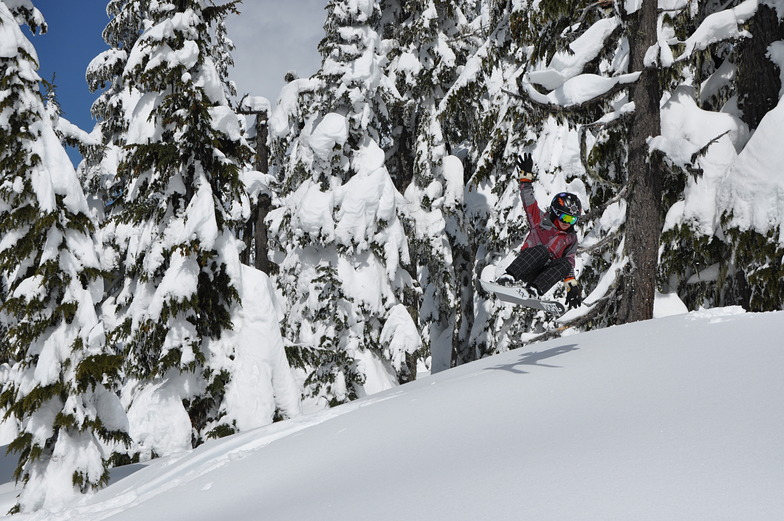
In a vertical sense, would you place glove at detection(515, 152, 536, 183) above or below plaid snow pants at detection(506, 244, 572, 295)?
above

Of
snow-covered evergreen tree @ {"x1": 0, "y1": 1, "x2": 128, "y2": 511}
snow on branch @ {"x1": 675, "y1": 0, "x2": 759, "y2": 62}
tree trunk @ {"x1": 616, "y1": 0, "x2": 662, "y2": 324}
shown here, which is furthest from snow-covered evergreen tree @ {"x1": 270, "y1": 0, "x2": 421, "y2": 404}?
snow on branch @ {"x1": 675, "y1": 0, "x2": 759, "y2": 62}

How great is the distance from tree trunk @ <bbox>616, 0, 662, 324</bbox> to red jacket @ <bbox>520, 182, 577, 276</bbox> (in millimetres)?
1036

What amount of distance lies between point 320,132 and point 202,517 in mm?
14230

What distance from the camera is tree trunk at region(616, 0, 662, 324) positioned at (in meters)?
8.12

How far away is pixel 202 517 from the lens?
438 centimetres

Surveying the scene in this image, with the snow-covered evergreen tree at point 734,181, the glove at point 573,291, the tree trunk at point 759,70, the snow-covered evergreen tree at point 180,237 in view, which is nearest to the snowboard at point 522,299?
the glove at point 573,291

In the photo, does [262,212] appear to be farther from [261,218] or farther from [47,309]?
[47,309]

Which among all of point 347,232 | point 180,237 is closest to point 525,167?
point 180,237

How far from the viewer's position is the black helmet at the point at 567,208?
742 centimetres

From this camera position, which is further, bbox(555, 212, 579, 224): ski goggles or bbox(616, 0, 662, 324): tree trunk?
bbox(616, 0, 662, 324): tree trunk

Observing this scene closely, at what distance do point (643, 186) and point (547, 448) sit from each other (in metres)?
5.49

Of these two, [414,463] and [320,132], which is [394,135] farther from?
[414,463]

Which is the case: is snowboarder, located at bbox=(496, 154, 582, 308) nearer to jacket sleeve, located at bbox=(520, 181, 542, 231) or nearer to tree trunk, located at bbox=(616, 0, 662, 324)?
jacket sleeve, located at bbox=(520, 181, 542, 231)

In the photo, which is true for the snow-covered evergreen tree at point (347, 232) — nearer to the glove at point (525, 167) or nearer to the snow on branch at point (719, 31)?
the glove at point (525, 167)
